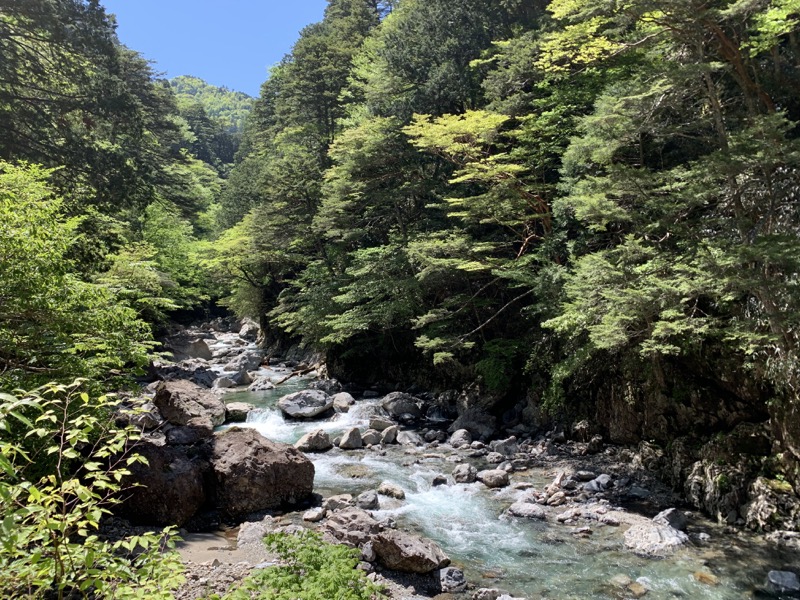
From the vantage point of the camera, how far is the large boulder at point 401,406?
18.5 meters

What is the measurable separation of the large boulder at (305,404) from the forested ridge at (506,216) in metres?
3.12

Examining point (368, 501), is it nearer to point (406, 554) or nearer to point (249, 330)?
point (406, 554)

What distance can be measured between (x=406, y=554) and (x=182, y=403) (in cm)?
877

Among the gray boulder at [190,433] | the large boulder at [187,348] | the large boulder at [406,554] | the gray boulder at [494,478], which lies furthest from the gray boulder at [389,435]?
the large boulder at [187,348]

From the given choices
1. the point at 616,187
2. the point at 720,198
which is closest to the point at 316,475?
the point at 616,187

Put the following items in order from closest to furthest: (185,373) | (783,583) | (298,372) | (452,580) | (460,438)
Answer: (783,583)
(452,580)
(460,438)
(185,373)
(298,372)

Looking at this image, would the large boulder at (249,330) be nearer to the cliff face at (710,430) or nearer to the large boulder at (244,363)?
the large boulder at (244,363)

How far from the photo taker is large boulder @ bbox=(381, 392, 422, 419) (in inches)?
729

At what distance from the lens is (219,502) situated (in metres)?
10.5

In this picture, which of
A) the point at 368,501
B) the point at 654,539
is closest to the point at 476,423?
the point at 368,501

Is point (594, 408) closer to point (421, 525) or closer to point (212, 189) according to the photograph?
point (421, 525)

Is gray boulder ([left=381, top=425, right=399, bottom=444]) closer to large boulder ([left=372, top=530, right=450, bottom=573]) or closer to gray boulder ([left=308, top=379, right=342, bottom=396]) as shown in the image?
gray boulder ([left=308, top=379, right=342, bottom=396])

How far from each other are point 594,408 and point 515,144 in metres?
9.81

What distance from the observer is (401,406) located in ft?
61.3
